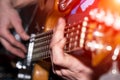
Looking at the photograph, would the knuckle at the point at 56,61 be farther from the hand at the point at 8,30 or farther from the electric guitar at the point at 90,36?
the hand at the point at 8,30

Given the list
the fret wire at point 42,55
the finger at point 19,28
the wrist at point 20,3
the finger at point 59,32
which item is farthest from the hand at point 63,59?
the wrist at point 20,3

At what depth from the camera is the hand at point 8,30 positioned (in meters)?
1.24

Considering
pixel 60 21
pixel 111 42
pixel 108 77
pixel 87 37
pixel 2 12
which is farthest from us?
pixel 2 12

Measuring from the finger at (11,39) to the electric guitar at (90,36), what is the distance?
11 centimetres

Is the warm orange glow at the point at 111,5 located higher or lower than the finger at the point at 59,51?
higher

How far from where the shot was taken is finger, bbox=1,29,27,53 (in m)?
1.23

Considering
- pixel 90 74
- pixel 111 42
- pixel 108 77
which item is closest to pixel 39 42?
pixel 90 74

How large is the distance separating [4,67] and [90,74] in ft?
2.06

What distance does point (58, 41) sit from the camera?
0.94 meters

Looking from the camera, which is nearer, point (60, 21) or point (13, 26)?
point (60, 21)

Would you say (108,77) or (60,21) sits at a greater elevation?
(60,21)

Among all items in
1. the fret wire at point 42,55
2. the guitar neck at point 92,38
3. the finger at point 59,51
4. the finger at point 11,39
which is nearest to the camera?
the guitar neck at point 92,38

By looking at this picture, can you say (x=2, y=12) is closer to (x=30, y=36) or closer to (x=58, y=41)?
(x=30, y=36)

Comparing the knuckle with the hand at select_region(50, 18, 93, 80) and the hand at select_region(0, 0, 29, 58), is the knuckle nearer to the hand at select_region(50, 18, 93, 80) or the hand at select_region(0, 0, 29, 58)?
the hand at select_region(50, 18, 93, 80)
